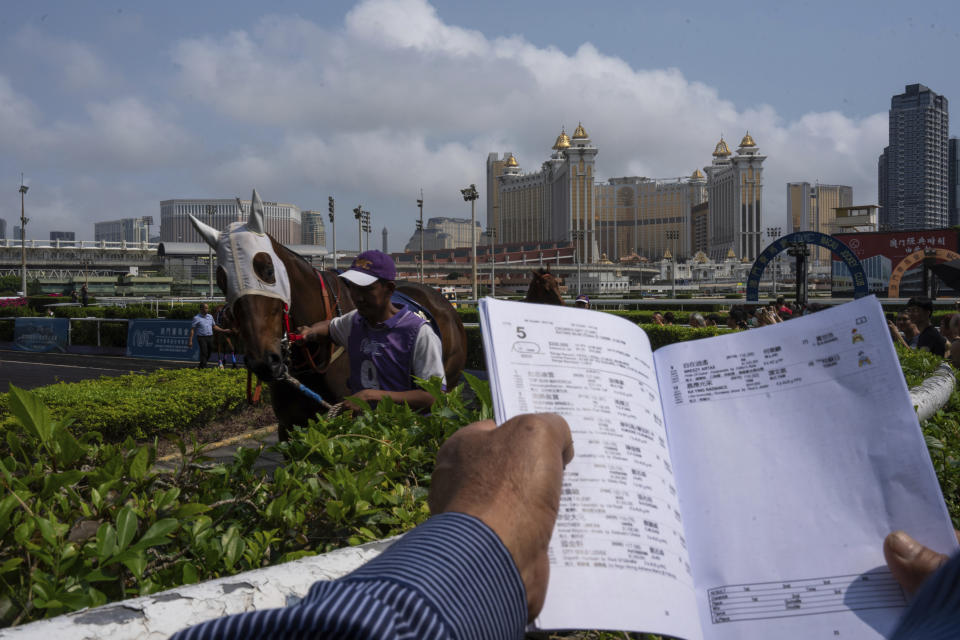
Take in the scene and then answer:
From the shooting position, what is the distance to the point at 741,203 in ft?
468

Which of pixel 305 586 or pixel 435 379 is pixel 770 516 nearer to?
pixel 305 586

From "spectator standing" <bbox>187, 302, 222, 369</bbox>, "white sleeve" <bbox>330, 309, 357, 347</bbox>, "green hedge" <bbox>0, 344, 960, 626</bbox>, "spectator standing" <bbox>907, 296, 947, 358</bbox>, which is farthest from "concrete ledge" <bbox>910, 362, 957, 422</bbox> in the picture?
"spectator standing" <bbox>187, 302, 222, 369</bbox>

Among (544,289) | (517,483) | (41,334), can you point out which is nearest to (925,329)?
(544,289)

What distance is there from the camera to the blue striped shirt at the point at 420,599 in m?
0.72

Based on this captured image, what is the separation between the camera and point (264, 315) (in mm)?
3367

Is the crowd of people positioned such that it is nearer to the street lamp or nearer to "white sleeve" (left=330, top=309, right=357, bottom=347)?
"white sleeve" (left=330, top=309, right=357, bottom=347)

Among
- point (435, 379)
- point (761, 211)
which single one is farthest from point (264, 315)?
point (761, 211)

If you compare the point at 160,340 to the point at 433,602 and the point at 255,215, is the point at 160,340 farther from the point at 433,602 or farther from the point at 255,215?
the point at 433,602

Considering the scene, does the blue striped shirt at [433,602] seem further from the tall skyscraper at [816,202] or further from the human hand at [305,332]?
the tall skyscraper at [816,202]

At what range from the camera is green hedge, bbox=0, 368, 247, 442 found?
7.36 metres

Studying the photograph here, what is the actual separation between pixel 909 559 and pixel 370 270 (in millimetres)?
2885

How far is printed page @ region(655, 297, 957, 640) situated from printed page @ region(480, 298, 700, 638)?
0.06m

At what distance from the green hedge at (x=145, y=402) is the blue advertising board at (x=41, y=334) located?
12.9 metres

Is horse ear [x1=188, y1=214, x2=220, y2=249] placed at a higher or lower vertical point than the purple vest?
higher
